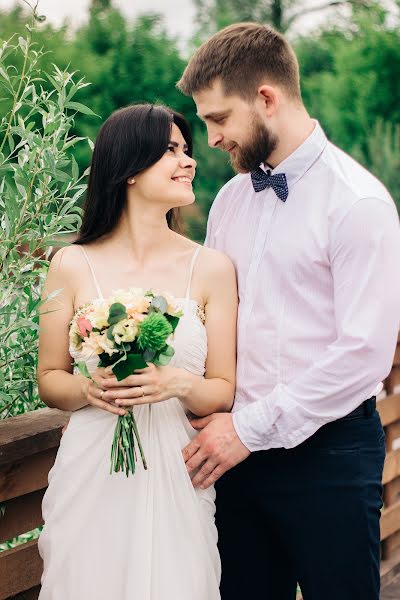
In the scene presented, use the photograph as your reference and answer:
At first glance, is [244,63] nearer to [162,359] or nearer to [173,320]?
[173,320]

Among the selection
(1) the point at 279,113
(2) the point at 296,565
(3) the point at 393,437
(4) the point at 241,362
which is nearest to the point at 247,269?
(4) the point at 241,362

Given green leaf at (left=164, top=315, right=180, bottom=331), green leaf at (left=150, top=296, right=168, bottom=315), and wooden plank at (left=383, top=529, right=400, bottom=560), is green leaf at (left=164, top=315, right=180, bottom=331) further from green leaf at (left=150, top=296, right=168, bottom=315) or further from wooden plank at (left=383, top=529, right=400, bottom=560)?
wooden plank at (left=383, top=529, right=400, bottom=560)

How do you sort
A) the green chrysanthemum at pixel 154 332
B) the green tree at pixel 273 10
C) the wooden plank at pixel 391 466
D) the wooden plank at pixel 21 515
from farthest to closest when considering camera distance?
the green tree at pixel 273 10
the wooden plank at pixel 391 466
the wooden plank at pixel 21 515
the green chrysanthemum at pixel 154 332

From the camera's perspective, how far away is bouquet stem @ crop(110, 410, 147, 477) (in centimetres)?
229

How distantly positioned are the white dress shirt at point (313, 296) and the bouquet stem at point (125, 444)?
29cm

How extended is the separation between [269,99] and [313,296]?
0.59 m

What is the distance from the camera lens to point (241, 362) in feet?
8.21

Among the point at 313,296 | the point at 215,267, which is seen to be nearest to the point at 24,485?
the point at 215,267

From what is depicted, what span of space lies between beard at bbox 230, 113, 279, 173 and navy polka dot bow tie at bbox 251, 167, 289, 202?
1.8 inches

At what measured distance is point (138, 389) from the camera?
7.27 feet

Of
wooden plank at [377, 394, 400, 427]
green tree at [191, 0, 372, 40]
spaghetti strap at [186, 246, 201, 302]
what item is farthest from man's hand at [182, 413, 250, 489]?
green tree at [191, 0, 372, 40]

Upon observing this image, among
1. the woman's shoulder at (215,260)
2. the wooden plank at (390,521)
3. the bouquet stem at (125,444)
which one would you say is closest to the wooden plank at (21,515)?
the bouquet stem at (125,444)

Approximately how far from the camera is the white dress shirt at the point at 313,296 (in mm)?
2236

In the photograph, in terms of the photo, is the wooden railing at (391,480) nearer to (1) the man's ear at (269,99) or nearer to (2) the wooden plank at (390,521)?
(2) the wooden plank at (390,521)
